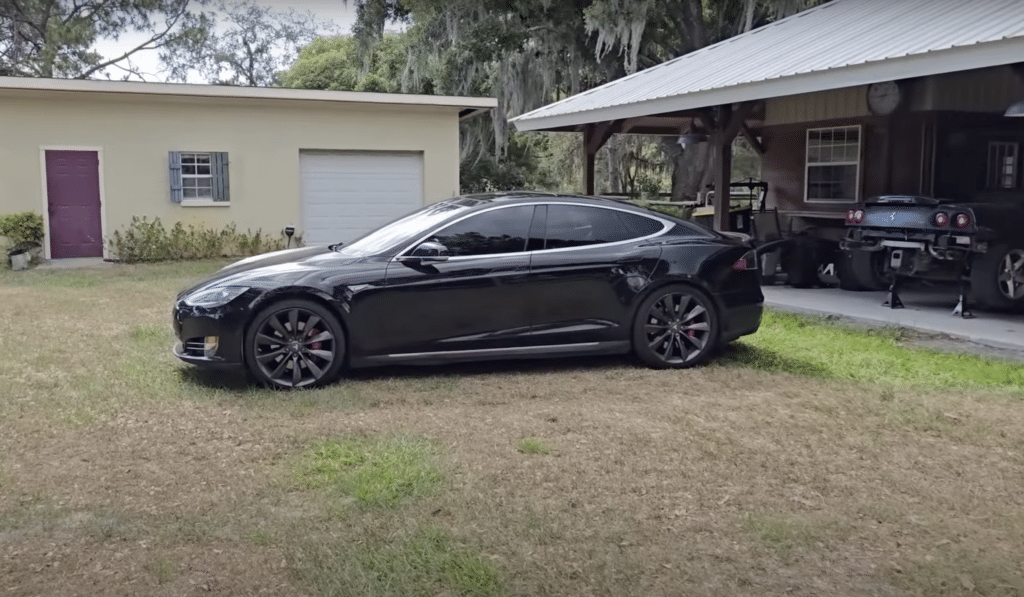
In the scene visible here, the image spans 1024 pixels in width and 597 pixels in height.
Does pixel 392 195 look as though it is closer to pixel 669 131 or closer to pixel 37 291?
pixel 669 131

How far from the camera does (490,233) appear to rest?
702 centimetres

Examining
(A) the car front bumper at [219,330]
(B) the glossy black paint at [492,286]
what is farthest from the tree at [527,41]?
(A) the car front bumper at [219,330]

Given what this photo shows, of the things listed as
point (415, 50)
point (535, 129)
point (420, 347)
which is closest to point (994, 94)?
point (535, 129)

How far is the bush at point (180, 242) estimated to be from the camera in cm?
1642

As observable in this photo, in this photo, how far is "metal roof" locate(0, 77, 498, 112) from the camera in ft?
50.6

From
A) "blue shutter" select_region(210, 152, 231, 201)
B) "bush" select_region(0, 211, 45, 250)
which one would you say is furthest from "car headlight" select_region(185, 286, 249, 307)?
"blue shutter" select_region(210, 152, 231, 201)

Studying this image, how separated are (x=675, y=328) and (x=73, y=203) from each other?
12.8 meters

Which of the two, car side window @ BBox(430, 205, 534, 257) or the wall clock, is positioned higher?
the wall clock

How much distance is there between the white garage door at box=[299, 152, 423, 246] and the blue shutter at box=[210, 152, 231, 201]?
1389 mm

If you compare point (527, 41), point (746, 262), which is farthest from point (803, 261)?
point (527, 41)

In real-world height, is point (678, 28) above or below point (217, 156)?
above

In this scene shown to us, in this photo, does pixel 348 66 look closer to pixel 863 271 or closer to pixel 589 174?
pixel 589 174

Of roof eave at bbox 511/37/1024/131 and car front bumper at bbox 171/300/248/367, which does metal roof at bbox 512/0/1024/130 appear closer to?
roof eave at bbox 511/37/1024/131

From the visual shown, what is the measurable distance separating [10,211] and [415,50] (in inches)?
407
